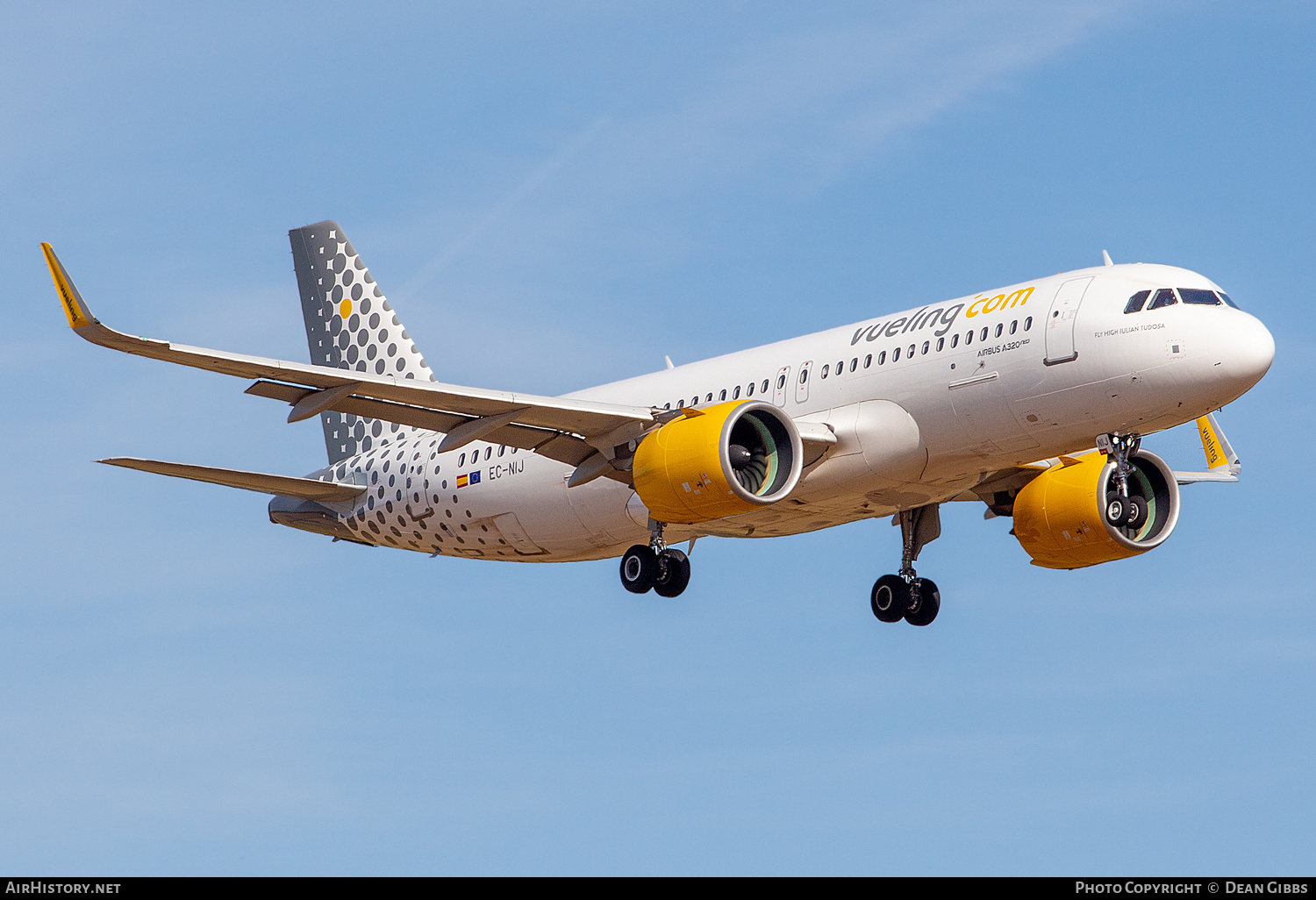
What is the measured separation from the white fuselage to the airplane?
5cm

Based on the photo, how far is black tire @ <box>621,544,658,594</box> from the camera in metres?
39.5

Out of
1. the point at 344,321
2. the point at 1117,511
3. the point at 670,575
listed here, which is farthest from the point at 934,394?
the point at 344,321

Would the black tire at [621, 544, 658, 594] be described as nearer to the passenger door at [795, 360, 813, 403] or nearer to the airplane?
the airplane

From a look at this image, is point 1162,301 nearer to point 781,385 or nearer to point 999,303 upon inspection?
point 999,303

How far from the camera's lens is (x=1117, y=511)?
124ft

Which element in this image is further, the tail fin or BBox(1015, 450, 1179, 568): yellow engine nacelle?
the tail fin

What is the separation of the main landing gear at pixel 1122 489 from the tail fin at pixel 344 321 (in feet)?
61.7

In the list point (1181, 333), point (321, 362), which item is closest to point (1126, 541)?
point (1181, 333)

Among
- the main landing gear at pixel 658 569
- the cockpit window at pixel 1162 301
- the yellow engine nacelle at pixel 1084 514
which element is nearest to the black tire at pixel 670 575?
the main landing gear at pixel 658 569

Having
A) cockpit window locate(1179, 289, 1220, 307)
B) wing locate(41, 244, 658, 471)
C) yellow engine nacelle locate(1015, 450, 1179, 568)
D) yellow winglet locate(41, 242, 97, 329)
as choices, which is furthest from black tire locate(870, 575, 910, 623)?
yellow winglet locate(41, 242, 97, 329)

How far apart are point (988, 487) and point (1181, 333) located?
8.60 m

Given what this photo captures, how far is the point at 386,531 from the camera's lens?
45.5m
